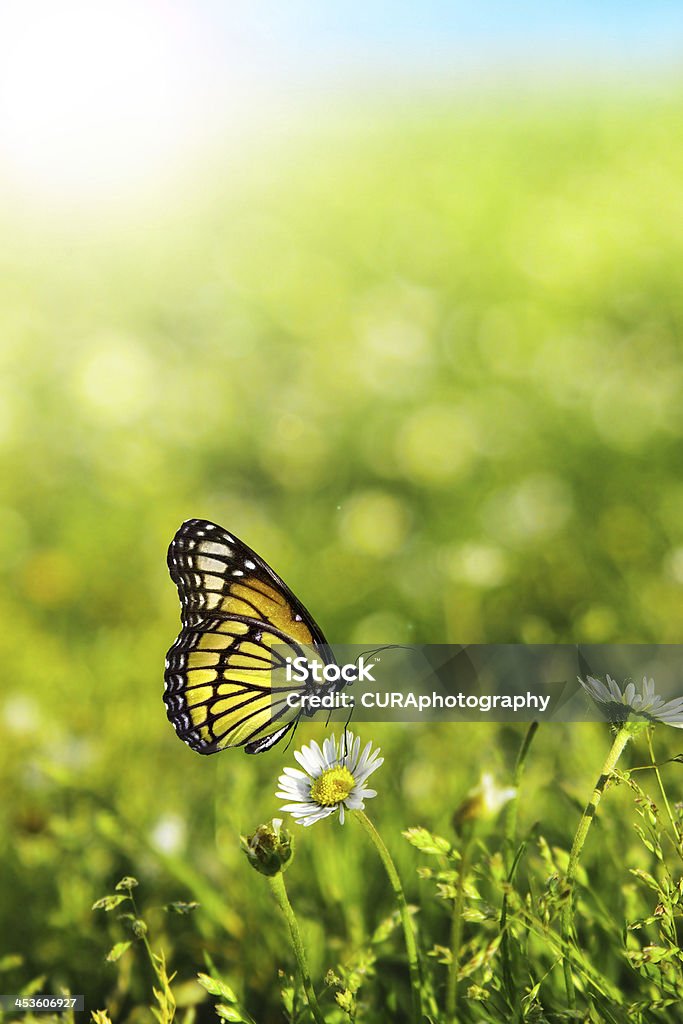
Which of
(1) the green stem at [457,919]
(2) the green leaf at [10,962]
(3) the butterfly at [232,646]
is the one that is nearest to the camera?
(1) the green stem at [457,919]

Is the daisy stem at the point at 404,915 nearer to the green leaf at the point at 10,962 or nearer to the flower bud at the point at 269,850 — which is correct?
the flower bud at the point at 269,850

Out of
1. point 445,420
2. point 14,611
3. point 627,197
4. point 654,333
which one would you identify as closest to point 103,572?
point 14,611

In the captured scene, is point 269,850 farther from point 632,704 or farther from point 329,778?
point 632,704

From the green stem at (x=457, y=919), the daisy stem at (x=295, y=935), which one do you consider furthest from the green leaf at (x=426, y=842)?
the daisy stem at (x=295, y=935)

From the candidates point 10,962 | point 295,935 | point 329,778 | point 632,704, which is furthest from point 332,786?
point 10,962

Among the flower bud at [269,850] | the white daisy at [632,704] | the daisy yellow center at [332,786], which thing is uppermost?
the white daisy at [632,704]

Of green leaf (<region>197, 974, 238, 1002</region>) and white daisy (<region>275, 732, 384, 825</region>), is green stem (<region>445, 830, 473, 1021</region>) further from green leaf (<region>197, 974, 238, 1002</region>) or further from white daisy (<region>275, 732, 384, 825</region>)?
green leaf (<region>197, 974, 238, 1002</region>)
